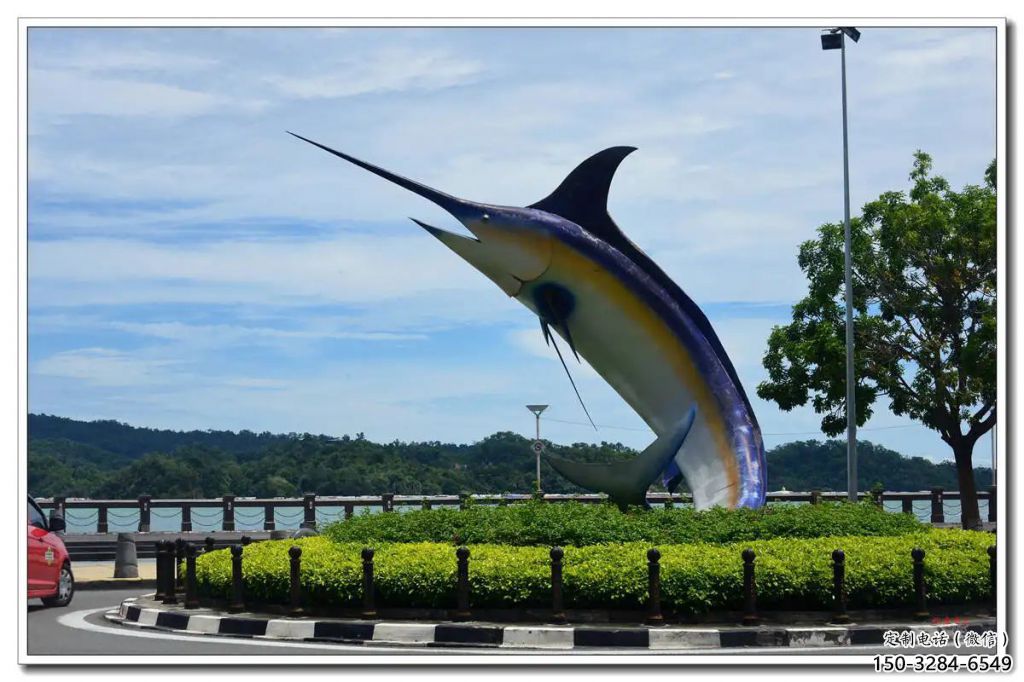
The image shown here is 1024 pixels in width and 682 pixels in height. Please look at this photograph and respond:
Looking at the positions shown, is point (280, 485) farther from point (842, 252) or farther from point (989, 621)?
point (989, 621)

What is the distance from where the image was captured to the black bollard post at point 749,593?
46.6 ft

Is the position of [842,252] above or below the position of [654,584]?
above

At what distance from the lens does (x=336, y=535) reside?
18.4 m

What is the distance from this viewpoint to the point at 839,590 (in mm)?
14406

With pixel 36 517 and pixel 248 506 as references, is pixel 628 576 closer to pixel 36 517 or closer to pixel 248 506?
pixel 36 517

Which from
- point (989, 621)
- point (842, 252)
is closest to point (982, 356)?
point (842, 252)

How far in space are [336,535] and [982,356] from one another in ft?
56.4

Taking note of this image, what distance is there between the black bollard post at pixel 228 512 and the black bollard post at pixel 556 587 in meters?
22.1

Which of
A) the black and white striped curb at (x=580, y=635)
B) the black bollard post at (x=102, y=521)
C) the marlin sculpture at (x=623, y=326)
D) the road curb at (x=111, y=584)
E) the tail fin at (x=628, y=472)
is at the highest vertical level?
the marlin sculpture at (x=623, y=326)

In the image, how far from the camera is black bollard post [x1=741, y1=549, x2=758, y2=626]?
1420cm

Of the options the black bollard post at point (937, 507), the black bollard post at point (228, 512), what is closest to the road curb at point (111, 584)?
the black bollard post at point (228, 512)

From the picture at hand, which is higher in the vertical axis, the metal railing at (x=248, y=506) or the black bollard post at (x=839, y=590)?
the black bollard post at (x=839, y=590)

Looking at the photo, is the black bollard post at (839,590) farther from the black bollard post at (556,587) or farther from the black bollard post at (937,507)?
the black bollard post at (937,507)
